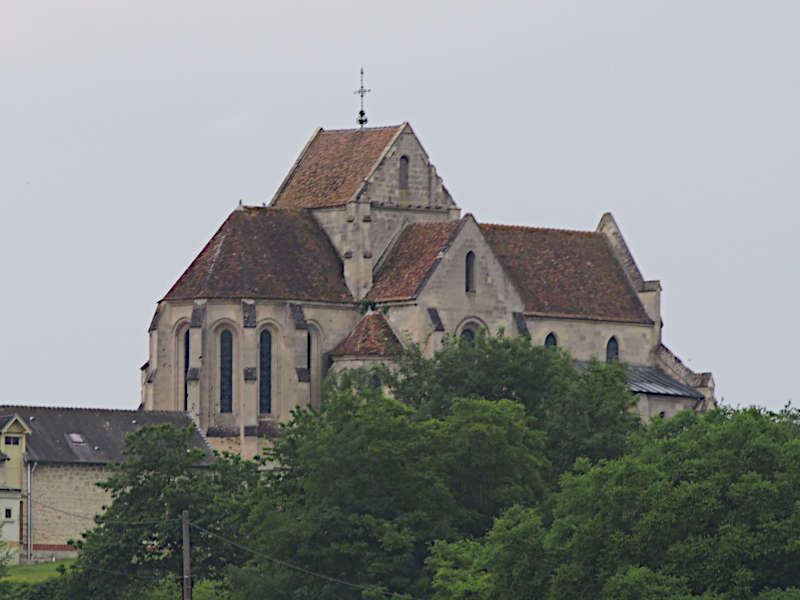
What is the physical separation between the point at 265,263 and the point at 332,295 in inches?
136

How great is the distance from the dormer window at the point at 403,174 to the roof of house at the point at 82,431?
638 inches

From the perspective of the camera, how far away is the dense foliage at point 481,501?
86938 millimetres

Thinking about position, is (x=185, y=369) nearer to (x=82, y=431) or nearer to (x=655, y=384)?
(x=82, y=431)

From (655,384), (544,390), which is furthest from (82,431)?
(655,384)

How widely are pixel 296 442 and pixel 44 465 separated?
19539 mm

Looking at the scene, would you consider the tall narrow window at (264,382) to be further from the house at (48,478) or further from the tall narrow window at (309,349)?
the house at (48,478)

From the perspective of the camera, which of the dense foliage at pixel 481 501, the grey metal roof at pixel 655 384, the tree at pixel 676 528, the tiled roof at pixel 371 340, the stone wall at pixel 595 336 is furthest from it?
the grey metal roof at pixel 655 384

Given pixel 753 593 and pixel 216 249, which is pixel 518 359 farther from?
pixel 753 593

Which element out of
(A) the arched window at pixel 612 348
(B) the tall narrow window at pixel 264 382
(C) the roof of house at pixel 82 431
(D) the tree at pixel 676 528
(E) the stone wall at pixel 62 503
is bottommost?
(D) the tree at pixel 676 528

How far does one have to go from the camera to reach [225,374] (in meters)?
132

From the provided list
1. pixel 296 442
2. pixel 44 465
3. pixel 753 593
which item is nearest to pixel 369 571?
pixel 296 442

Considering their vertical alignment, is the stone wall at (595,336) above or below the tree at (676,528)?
above

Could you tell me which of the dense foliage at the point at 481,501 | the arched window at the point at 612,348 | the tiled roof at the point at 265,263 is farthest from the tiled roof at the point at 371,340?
the arched window at the point at 612,348

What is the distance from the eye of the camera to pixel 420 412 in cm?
11250
